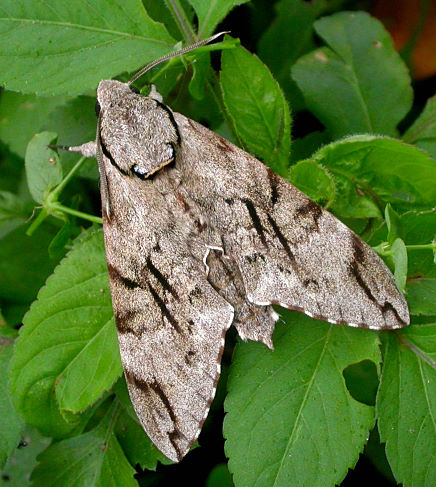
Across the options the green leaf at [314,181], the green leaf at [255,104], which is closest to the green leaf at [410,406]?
the green leaf at [314,181]

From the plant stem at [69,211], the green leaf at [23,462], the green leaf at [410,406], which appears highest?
the plant stem at [69,211]


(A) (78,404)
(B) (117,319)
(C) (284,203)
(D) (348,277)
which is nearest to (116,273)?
(B) (117,319)

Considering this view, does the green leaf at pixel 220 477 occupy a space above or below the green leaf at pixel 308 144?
below

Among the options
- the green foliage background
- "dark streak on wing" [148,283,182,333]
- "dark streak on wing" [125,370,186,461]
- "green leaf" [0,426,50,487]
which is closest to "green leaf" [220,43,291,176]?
the green foliage background

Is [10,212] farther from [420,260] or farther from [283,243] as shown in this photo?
[420,260]

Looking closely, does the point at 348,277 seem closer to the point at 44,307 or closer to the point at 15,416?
the point at 44,307

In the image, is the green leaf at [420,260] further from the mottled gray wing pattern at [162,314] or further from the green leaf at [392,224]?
the mottled gray wing pattern at [162,314]
